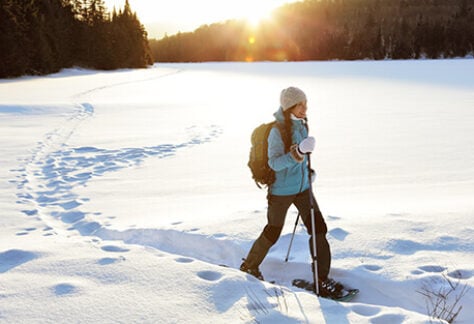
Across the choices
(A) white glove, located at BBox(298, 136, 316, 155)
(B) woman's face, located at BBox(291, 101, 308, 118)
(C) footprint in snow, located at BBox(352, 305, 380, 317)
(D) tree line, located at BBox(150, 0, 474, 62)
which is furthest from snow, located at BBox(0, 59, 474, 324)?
(D) tree line, located at BBox(150, 0, 474, 62)

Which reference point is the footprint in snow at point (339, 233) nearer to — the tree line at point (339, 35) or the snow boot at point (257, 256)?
the snow boot at point (257, 256)

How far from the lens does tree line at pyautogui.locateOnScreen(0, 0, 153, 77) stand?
39250 millimetres

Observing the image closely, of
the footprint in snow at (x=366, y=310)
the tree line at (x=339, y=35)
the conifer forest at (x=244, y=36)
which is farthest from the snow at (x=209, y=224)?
the tree line at (x=339, y=35)

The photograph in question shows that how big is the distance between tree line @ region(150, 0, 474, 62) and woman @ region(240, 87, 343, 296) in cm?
10710

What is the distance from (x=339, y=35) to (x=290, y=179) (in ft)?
394

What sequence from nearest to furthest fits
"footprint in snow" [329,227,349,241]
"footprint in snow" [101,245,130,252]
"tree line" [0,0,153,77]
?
"footprint in snow" [101,245,130,252] < "footprint in snow" [329,227,349,241] < "tree line" [0,0,153,77]

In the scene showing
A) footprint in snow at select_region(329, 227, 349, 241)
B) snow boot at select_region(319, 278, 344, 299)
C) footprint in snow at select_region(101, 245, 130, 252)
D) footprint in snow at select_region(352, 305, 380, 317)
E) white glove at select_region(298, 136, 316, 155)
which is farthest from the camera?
footprint in snow at select_region(329, 227, 349, 241)

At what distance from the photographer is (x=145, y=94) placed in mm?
25156

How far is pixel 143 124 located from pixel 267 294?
11.8m

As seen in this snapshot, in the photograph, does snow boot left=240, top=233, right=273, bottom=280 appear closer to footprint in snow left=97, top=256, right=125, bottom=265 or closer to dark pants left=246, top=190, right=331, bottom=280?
dark pants left=246, top=190, right=331, bottom=280

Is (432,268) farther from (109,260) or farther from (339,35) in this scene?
(339,35)

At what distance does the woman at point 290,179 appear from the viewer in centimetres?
341

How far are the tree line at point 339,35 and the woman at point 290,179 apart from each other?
351ft

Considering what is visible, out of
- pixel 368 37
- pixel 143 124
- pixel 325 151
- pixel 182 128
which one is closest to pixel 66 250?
pixel 325 151
